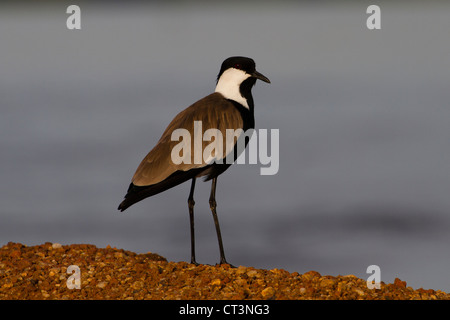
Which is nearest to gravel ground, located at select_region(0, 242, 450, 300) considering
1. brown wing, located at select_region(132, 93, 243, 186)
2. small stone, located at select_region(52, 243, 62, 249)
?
small stone, located at select_region(52, 243, 62, 249)

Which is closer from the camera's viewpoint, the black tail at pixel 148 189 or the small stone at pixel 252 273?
the small stone at pixel 252 273

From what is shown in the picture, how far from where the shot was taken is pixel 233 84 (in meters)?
8.94

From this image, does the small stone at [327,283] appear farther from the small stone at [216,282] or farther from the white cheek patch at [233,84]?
the white cheek patch at [233,84]

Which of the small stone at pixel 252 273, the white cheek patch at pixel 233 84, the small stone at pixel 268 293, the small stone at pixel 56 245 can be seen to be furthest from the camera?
the white cheek patch at pixel 233 84

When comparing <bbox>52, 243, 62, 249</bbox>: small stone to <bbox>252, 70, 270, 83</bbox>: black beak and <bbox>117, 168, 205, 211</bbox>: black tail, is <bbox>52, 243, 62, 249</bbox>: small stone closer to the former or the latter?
<bbox>117, 168, 205, 211</bbox>: black tail

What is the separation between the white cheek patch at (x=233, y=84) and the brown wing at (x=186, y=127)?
131 millimetres

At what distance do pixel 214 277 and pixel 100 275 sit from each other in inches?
49.6

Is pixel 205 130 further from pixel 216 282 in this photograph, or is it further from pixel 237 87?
pixel 216 282

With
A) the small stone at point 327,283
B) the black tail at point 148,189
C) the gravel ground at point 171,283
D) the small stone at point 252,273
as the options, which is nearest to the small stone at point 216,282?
the gravel ground at point 171,283

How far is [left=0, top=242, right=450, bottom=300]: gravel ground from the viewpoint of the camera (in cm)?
668

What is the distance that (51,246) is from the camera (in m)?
8.45

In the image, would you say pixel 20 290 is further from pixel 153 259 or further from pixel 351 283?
pixel 351 283

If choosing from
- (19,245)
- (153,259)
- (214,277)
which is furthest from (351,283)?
(19,245)

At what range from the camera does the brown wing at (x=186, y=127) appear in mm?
7961
